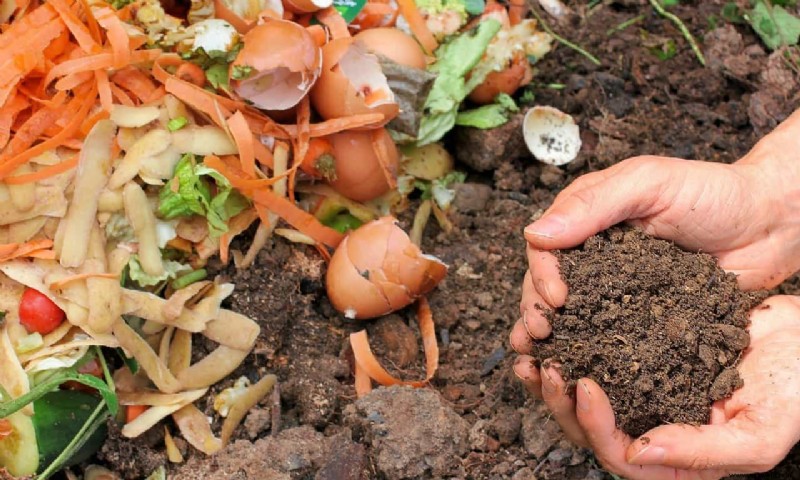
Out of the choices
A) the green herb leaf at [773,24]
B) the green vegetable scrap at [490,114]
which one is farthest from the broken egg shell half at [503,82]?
the green herb leaf at [773,24]

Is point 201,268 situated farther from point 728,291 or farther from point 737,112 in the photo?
point 737,112

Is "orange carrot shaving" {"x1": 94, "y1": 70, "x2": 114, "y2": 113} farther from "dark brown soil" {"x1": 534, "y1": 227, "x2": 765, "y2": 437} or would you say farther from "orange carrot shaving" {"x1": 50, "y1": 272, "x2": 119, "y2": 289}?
"dark brown soil" {"x1": 534, "y1": 227, "x2": 765, "y2": 437}

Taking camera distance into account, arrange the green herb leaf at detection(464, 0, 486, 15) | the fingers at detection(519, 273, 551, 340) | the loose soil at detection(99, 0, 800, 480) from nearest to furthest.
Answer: the fingers at detection(519, 273, 551, 340) < the loose soil at detection(99, 0, 800, 480) < the green herb leaf at detection(464, 0, 486, 15)

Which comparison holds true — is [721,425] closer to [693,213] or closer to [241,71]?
[693,213]

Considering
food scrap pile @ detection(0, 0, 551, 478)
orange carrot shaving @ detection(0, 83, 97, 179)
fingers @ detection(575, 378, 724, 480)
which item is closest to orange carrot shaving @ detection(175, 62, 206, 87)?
food scrap pile @ detection(0, 0, 551, 478)

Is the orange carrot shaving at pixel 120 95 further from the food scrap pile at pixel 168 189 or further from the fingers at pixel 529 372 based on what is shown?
the fingers at pixel 529 372
